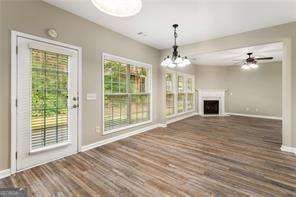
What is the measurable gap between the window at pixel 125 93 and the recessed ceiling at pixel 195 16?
35.5 inches

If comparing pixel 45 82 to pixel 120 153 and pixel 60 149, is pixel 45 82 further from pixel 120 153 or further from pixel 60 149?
pixel 120 153

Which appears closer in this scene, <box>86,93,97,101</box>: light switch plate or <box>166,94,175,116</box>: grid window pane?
<box>86,93,97,101</box>: light switch plate

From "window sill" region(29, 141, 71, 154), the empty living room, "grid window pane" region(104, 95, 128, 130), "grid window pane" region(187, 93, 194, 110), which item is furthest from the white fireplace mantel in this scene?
"window sill" region(29, 141, 71, 154)

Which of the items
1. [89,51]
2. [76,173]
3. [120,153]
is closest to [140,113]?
[120,153]

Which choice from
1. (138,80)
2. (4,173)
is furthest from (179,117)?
(4,173)

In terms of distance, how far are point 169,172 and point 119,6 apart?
230 centimetres

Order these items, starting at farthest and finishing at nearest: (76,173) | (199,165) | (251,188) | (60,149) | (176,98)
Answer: (176,98)
(60,149)
(199,165)
(76,173)
(251,188)

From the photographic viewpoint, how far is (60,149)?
9.87 ft

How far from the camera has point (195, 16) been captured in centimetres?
323

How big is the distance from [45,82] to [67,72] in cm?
46

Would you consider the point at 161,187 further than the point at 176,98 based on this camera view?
No

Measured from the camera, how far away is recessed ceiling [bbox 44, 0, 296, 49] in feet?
9.16

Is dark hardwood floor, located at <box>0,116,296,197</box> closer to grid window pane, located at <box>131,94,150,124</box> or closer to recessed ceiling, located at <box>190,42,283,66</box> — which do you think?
grid window pane, located at <box>131,94,150,124</box>


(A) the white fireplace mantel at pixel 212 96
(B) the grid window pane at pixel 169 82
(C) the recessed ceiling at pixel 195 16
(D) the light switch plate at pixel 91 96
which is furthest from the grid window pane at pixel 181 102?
(D) the light switch plate at pixel 91 96
